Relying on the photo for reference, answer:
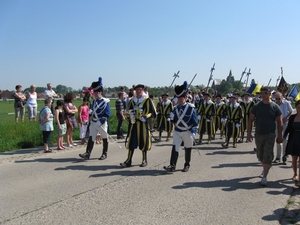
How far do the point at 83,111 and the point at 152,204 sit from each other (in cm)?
728

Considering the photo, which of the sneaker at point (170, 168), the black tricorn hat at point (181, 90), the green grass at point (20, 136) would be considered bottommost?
the sneaker at point (170, 168)

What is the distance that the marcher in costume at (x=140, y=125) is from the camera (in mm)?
9266

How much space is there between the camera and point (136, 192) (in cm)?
681

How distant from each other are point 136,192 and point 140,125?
280 cm

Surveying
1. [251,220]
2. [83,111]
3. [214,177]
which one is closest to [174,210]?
[251,220]

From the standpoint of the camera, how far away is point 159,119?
1509 centimetres

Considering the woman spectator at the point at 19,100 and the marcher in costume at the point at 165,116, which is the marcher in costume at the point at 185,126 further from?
the woman spectator at the point at 19,100

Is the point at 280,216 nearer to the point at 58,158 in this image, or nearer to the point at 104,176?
the point at 104,176

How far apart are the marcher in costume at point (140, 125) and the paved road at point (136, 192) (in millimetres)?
459

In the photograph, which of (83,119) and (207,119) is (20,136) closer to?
(83,119)

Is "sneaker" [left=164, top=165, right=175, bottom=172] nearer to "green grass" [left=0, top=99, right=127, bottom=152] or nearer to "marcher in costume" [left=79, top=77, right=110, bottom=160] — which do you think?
"marcher in costume" [left=79, top=77, right=110, bottom=160]

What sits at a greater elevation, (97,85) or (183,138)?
(97,85)

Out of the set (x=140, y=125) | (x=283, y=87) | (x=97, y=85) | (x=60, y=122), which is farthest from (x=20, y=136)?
(x=283, y=87)

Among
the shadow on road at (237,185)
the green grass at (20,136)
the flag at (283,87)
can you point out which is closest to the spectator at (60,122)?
the green grass at (20,136)
